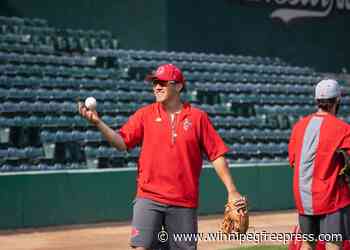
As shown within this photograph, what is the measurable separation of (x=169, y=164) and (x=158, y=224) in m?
0.41

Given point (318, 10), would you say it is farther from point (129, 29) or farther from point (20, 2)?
point (20, 2)

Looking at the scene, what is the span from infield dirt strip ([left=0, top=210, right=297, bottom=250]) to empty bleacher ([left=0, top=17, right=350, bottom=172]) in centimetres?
230

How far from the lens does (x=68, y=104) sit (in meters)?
15.5

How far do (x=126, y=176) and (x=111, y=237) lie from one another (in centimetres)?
208

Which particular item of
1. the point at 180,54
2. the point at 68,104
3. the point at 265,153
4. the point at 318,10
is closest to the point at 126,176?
the point at 68,104

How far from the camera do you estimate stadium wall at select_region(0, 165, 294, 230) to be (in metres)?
11.0

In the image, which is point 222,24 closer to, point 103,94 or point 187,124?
point 103,94

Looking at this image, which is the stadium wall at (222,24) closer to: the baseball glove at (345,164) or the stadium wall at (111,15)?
the stadium wall at (111,15)

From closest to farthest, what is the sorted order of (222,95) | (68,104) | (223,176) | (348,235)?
(223,176), (348,235), (68,104), (222,95)

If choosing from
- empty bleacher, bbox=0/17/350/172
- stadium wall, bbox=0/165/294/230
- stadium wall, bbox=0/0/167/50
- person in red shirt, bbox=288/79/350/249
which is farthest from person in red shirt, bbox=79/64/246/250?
stadium wall, bbox=0/0/167/50

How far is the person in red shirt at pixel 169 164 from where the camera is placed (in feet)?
16.0

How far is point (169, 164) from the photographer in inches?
192

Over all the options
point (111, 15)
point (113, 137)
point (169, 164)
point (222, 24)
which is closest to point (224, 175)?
point (169, 164)

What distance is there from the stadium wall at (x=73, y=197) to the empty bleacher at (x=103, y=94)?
155cm
